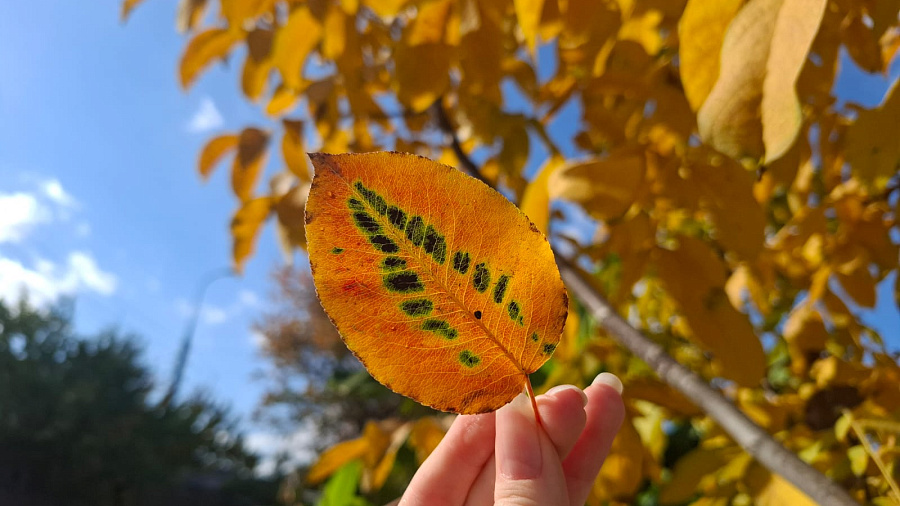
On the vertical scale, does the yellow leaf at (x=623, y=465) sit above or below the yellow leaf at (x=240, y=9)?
below

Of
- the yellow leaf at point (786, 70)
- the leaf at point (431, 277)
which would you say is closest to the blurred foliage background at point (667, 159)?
the yellow leaf at point (786, 70)

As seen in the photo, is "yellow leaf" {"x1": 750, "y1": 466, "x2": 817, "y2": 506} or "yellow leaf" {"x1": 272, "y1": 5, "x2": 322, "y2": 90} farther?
A: "yellow leaf" {"x1": 272, "y1": 5, "x2": 322, "y2": 90}

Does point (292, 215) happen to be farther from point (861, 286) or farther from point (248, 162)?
point (861, 286)

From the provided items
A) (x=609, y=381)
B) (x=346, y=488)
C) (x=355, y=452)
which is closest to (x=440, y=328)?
(x=609, y=381)

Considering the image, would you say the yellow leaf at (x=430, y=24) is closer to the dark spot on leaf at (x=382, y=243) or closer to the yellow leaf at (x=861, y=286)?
the dark spot on leaf at (x=382, y=243)

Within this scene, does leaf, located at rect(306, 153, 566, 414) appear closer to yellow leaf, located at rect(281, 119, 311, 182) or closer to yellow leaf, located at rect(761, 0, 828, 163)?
yellow leaf, located at rect(761, 0, 828, 163)

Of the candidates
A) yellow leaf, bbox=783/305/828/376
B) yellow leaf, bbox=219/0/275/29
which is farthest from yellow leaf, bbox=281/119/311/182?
yellow leaf, bbox=783/305/828/376
